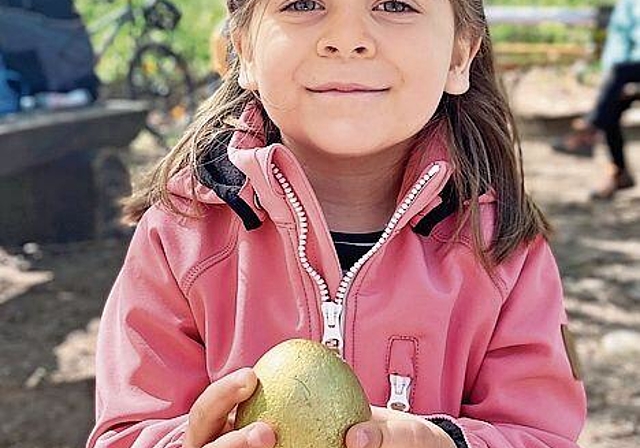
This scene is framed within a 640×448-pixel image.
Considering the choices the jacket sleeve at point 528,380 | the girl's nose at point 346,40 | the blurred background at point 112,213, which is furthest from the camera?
the blurred background at point 112,213

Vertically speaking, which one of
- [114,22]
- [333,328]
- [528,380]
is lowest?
[114,22]

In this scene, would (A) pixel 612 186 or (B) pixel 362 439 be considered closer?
(B) pixel 362 439

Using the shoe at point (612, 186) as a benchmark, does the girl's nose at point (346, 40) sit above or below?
above

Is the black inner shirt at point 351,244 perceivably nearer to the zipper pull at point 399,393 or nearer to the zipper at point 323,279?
the zipper at point 323,279

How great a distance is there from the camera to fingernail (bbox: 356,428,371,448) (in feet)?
4.94

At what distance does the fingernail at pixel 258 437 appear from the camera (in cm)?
150

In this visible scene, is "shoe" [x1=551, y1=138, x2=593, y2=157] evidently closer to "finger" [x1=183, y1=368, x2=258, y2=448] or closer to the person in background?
the person in background

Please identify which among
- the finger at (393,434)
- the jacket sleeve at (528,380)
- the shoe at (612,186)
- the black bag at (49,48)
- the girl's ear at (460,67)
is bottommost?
the shoe at (612,186)

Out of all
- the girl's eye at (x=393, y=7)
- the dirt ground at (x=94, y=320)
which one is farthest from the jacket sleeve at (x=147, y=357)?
the dirt ground at (x=94, y=320)

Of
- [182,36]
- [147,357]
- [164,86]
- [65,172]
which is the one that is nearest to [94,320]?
[65,172]

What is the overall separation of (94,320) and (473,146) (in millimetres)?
3682

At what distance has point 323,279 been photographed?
180cm

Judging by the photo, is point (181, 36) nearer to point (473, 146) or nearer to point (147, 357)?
point (473, 146)

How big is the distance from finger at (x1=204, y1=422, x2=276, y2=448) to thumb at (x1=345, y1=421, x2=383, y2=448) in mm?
94
